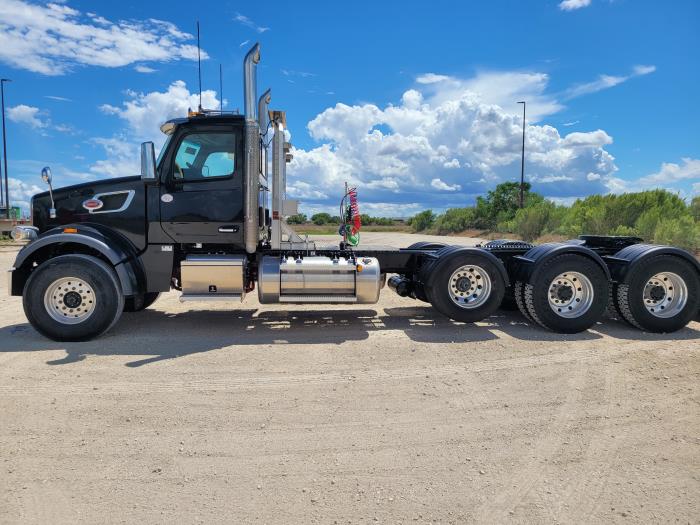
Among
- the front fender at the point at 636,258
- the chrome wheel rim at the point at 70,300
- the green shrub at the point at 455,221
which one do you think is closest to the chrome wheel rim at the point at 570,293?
the front fender at the point at 636,258

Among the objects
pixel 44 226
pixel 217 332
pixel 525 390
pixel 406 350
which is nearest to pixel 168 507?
pixel 525 390

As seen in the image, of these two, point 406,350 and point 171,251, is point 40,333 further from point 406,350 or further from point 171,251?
point 406,350

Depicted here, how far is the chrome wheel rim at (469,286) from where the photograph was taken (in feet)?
24.4

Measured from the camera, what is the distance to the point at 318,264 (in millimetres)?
7449

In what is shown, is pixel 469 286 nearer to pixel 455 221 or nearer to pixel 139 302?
pixel 139 302

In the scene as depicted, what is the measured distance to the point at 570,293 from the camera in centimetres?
736

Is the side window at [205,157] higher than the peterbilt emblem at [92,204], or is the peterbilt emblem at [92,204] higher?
the side window at [205,157]

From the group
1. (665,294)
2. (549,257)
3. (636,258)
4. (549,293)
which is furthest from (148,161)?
(665,294)

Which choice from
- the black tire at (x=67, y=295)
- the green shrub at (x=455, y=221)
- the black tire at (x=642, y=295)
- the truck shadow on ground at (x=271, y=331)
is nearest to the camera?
the truck shadow on ground at (x=271, y=331)

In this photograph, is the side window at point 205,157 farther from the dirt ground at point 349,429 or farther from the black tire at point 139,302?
the dirt ground at point 349,429

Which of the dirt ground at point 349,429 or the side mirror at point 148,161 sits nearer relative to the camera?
the dirt ground at point 349,429

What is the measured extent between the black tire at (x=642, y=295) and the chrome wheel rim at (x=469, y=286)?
195 cm

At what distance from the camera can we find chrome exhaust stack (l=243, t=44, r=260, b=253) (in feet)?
22.8

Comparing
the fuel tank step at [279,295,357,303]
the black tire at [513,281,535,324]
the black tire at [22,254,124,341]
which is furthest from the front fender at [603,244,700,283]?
the black tire at [22,254,124,341]
